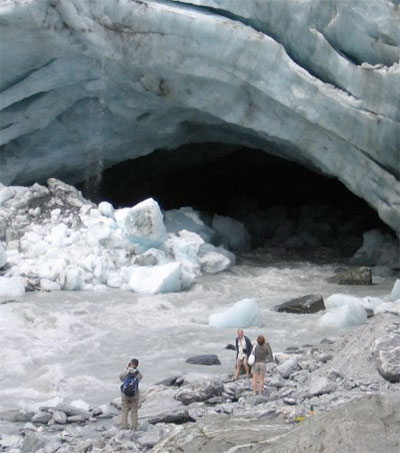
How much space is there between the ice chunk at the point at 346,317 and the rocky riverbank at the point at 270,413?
2018 millimetres

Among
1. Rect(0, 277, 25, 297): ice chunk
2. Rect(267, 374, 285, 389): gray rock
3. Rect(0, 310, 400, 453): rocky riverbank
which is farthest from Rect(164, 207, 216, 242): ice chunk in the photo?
Rect(267, 374, 285, 389): gray rock

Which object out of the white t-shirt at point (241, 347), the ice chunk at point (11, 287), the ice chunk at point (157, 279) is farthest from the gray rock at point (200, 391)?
the ice chunk at point (11, 287)

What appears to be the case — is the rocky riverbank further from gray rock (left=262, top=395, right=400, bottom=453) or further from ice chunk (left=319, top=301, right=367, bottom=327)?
ice chunk (left=319, top=301, right=367, bottom=327)

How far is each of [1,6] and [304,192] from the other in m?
12.7

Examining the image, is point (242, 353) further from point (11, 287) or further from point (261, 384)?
point (11, 287)

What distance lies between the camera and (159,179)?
21609 mm

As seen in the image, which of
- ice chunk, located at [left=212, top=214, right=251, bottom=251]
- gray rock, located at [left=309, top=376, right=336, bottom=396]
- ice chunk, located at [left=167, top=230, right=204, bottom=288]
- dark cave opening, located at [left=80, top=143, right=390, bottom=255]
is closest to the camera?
gray rock, located at [left=309, top=376, right=336, bottom=396]

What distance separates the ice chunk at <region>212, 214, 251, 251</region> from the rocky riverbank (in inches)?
378

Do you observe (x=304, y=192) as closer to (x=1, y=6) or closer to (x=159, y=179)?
(x=159, y=179)

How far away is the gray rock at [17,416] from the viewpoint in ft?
22.5

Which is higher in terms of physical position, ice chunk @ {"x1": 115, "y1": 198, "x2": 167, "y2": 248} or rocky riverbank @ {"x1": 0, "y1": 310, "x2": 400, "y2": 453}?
ice chunk @ {"x1": 115, "y1": 198, "x2": 167, "y2": 248}

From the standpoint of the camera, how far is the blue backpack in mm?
6414

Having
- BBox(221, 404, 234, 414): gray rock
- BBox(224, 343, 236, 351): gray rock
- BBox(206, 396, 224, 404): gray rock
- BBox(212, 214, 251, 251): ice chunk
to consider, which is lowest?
BBox(221, 404, 234, 414): gray rock

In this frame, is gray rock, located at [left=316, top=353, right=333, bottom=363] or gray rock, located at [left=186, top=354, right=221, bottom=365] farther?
gray rock, located at [left=186, top=354, right=221, bottom=365]
